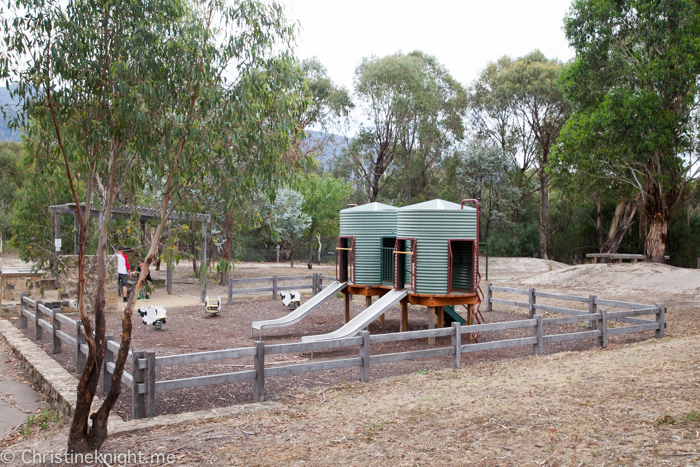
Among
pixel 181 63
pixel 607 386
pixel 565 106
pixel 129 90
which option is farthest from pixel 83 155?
pixel 565 106

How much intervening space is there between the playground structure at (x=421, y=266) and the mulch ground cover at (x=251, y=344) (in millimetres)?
618

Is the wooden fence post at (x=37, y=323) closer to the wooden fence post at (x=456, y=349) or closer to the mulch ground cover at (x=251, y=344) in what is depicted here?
the mulch ground cover at (x=251, y=344)

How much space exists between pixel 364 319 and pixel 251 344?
99.1 inches

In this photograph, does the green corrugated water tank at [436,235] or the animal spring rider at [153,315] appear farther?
the animal spring rider at [153,315]

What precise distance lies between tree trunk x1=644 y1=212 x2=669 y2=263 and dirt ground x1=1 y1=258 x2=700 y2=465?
1683cm

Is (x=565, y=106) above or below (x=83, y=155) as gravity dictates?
above

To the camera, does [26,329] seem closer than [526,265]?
Yes

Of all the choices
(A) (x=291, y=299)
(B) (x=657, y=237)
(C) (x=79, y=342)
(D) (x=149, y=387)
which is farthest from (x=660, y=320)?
(B) (x=657, y=237)

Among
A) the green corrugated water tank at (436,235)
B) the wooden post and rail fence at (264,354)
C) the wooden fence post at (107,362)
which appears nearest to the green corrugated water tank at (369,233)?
the green corrugated water tank at (436,235)

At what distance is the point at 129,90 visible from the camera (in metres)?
5.26

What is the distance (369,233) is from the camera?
12.7 metres

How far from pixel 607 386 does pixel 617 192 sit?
25005 mm

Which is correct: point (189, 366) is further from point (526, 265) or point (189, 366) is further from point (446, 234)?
point (526, 265)

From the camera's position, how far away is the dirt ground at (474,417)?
15.6 feet
